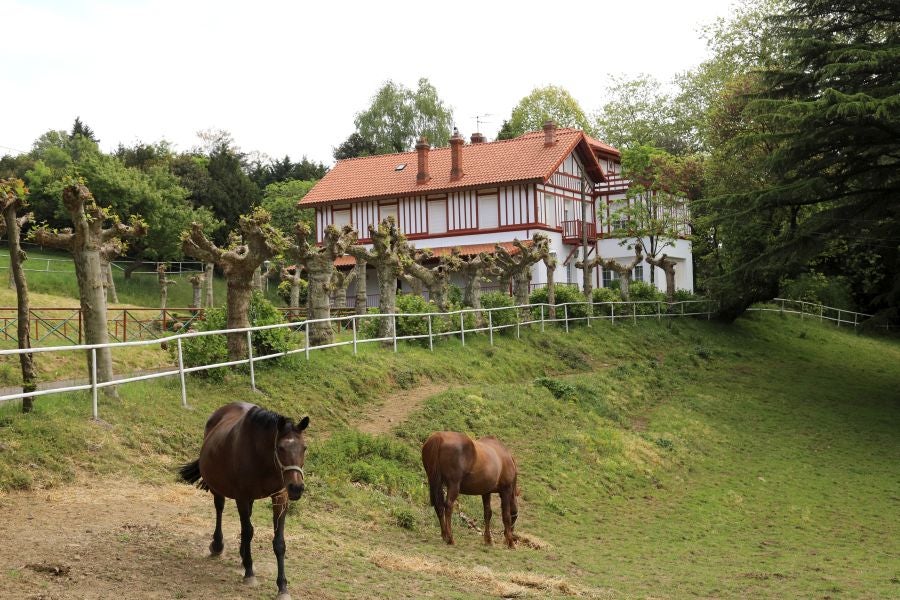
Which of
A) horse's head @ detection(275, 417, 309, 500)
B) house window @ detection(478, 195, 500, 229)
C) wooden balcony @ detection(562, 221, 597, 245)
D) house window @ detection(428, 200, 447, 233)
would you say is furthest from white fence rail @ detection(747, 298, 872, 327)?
horse's head @ detection(275, 417, 309, 500)

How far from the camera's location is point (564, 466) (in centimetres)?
1788

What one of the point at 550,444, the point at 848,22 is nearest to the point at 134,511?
the point at 550,444

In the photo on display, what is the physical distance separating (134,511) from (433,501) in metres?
3.68

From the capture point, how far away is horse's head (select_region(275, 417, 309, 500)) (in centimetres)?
746

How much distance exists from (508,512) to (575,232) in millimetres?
34739

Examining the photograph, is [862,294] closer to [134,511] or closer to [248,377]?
[248,377]

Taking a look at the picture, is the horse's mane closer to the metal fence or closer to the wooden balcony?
the metal fence

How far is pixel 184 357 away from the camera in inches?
669

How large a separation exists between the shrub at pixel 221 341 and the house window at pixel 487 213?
26.3 m

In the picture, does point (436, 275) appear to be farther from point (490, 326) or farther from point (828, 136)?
point (828, 136)

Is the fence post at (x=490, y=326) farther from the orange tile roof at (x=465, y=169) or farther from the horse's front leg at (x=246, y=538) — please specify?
the horse's front leg at (x=246, y=538)

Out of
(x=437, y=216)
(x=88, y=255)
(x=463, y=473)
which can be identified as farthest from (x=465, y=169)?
(x=463, y=473)

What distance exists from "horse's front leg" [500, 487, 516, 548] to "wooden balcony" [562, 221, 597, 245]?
34.1m

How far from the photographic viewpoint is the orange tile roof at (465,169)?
4531 cm
